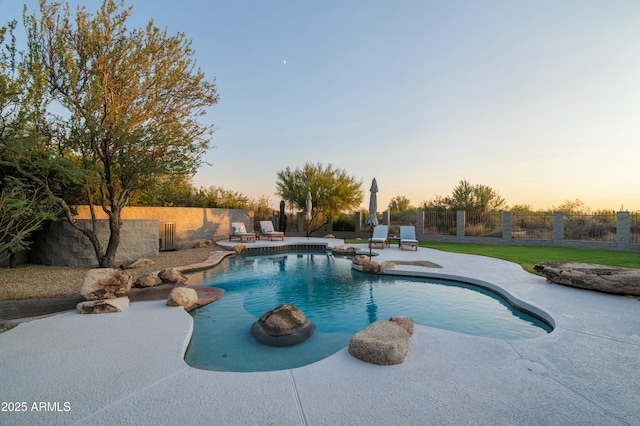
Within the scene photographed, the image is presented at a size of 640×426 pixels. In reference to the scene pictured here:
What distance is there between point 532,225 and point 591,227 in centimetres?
227

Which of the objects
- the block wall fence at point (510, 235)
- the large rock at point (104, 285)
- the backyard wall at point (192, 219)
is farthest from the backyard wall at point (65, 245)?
the block wall fence at point (510, 235)

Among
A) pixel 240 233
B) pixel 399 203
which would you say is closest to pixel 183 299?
pixel 240 233

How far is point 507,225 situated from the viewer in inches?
595

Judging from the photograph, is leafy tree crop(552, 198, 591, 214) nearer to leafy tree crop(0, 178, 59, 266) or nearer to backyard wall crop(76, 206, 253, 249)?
backyard wall crop(76, 206, 253, 249)

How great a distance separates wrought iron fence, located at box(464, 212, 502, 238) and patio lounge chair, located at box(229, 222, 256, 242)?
455 inches

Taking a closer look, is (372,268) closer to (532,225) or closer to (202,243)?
(202,243)

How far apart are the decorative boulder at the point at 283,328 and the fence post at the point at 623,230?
14.4 meters

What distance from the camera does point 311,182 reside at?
19.6 metres

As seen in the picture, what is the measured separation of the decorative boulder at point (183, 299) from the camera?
5.19 metres

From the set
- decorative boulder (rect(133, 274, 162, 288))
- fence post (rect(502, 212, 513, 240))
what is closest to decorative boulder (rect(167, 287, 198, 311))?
decorative boulder (rect(133, 274, 162, 288))

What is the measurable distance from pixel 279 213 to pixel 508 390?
59.5 feet

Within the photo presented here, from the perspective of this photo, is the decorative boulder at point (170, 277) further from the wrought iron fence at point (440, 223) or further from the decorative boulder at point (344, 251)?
the wrought iron fence at point (440, 223)

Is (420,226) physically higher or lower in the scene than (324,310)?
higher

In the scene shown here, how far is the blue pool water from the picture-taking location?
383cm
